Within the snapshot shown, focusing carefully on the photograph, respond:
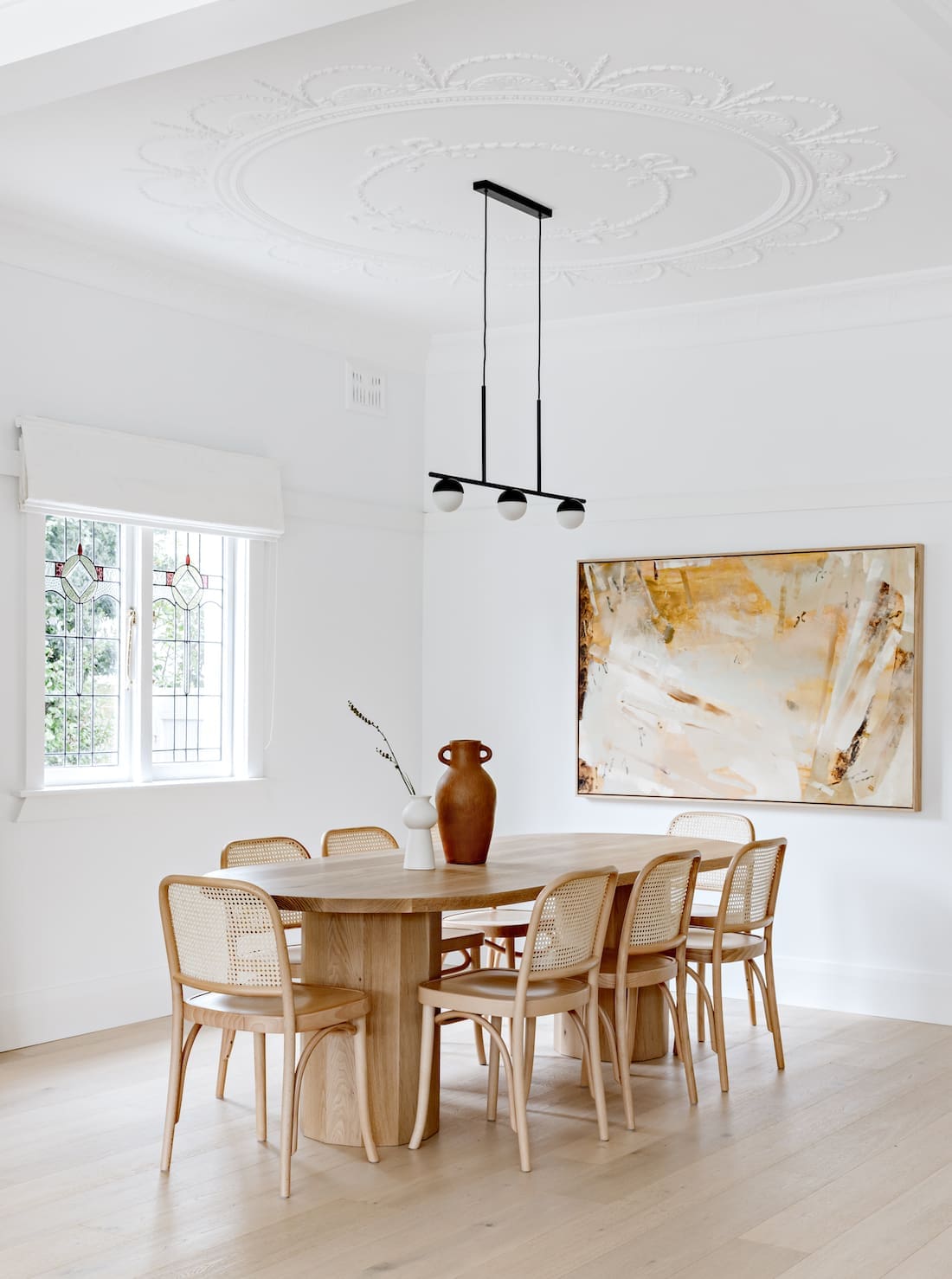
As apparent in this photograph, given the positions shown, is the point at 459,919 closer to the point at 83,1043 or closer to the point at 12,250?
the point at 83,1043

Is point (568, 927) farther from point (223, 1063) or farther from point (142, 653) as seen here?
point (142, 653)

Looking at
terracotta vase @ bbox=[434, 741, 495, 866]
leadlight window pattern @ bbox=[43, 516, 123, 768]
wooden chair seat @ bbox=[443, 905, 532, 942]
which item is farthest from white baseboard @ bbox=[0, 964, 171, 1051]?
terracotta vase @ bbox=[434, 741, 495, 866]

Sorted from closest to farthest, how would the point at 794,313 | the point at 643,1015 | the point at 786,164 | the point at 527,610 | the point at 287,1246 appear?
1. the point at 287,1246
2. the point at 786,164
3. the point at 643,1015
4. the point at 794,313
5. the point at 527,610

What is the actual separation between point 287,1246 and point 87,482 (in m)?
3.18

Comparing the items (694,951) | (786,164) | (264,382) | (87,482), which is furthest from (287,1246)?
(264,382)

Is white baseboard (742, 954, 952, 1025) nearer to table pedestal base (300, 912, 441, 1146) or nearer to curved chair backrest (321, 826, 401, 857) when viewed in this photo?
curved chair backrest (321, 826, 401, 857)

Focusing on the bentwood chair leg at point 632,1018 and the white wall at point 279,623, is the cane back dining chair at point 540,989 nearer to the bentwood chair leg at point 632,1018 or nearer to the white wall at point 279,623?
the bentwood chair leg at point 632,1018

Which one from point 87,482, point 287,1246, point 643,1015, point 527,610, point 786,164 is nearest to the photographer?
point 287,1246

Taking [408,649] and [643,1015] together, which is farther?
[408,649]

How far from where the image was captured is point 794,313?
248 inches

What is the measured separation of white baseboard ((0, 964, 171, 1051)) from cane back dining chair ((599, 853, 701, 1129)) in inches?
83.5

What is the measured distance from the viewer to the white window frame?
537 centimetres

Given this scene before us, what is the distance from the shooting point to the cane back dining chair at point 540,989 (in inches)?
154

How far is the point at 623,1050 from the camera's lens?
4.36m
